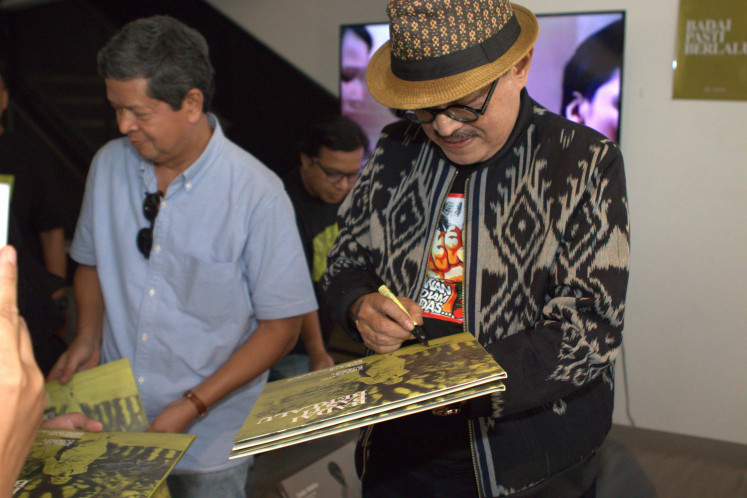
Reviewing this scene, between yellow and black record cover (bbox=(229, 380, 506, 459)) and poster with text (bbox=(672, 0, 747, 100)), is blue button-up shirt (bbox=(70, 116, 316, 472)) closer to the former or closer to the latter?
yellow and black record cover (bbox=(229, 380, 506, 459))

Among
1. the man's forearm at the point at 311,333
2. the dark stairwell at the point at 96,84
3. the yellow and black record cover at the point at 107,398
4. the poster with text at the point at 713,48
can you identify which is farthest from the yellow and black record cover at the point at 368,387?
the dark stairwell at the point at 96,84

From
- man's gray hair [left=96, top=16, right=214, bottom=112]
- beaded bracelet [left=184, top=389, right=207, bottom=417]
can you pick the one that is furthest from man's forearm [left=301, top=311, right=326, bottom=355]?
man's gray hair [left=96, top=16, right=214, bottom=112]

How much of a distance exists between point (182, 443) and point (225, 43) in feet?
14.9

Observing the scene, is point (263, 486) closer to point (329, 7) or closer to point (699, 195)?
point (699, 195)

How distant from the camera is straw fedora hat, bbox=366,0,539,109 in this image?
1.11 m

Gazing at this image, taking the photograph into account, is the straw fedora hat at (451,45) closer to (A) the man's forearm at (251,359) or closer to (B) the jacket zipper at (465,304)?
(B) the jacket zipper at (465,304)

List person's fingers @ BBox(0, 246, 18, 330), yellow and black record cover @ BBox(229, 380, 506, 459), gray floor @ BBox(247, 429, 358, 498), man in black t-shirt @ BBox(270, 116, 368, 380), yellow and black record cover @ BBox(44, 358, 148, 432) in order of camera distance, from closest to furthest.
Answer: person's fingers @ BBox(0, 246, 18, 330)
yellow and black record cover @ BBox(229, 380, 506, 459)
yellow and black record cover @ BBox(44, 358, 148, 432)
gray floor @ BBox(247, 429, 358, 498)
man in black t-shirt @ BBox(270, 116, 368, 380)

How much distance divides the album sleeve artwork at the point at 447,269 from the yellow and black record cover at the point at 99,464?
0.54 m

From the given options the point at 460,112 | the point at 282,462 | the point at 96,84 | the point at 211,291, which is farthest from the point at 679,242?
the point at 96,84

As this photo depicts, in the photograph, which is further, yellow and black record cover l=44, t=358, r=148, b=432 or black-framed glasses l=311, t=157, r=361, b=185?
black-framed glasses l=311, t=157, r=361, b=185

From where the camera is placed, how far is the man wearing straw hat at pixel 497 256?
1.07 meters

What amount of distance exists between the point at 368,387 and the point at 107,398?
828 millimetres

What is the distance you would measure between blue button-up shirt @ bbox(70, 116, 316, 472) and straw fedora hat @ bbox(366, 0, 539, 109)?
59cm

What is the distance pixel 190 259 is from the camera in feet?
5.20
